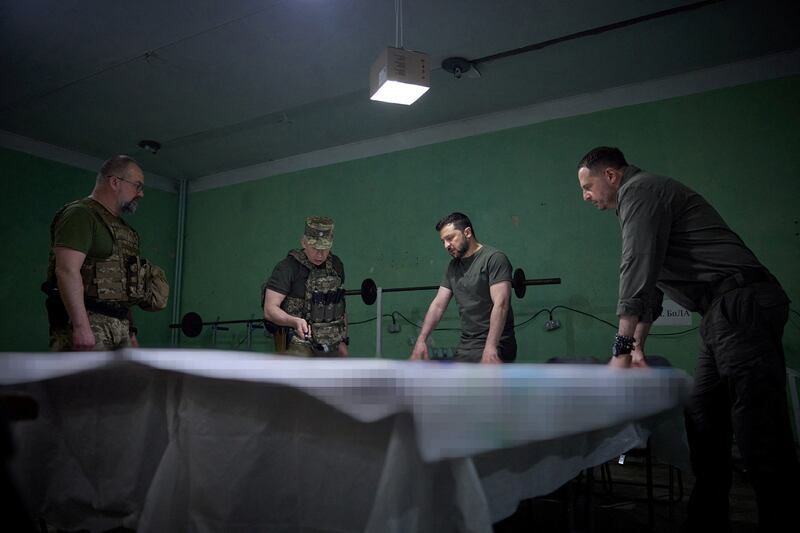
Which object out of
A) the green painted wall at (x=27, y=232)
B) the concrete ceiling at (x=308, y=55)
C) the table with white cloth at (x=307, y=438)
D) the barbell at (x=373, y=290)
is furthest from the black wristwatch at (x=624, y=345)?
the green painted wall at (x=27, y=232)

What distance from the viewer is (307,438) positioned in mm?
1071

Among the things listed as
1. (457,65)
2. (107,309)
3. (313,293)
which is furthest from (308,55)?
(107,309)

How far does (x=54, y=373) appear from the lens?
121 centimetres

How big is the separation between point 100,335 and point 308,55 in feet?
8.61

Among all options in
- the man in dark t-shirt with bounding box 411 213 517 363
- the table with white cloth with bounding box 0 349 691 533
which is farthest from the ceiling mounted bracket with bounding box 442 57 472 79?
the table with white cloth with bounding box 0 349 691 533

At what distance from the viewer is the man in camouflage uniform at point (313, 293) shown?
297cm

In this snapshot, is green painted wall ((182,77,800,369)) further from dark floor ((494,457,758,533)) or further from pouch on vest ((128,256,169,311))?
pouch on vest ((128,256,169,311))

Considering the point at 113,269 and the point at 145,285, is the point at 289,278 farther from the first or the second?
the point at 113,269

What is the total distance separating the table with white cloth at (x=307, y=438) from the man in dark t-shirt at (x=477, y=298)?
4.52ft

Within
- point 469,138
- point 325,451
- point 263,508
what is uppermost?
point 469,138

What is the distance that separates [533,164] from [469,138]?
71 cm

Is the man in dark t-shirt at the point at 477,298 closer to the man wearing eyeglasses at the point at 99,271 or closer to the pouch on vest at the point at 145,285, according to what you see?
the pouch on vest at the point at 145,285

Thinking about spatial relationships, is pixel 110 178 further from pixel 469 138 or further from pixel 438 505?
pixel 469 138

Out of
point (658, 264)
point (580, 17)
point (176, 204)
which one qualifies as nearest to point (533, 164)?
point (580, 17)
